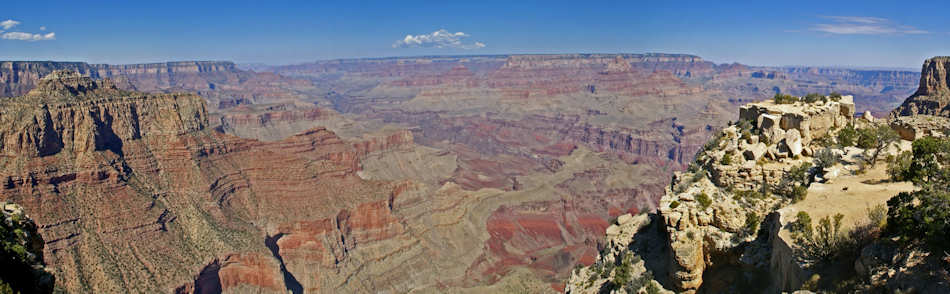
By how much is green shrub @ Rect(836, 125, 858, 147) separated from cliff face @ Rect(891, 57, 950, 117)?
4637cm

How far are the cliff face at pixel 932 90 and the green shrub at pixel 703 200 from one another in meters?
55.1

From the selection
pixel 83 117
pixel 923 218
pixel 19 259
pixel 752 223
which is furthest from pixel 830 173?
pixel 83 117

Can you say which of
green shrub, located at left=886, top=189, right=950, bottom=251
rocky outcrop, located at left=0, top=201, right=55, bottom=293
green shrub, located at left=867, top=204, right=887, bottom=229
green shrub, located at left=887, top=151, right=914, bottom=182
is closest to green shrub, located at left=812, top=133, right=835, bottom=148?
green shrub, located at left=887, top=151, right=914, bottom=182

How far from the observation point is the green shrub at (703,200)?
17688 millimetres

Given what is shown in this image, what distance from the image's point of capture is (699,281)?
54.2ft

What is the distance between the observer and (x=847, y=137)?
21.1 meters

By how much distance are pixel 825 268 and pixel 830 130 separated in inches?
542

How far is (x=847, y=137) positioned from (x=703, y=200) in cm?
890

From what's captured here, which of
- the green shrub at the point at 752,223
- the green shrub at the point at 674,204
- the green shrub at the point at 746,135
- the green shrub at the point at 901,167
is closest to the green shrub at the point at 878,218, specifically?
the green shrub at the point at 752,223

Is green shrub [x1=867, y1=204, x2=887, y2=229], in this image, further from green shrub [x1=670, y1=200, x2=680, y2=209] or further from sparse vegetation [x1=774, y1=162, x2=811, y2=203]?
green shrub [x1=670, y1=200, x2=680, y2=209]

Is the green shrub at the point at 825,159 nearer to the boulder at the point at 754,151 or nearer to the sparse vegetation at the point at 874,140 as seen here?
the sparse vegetation at the point at 874,140

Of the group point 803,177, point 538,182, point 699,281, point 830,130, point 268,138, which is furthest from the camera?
point 268,138

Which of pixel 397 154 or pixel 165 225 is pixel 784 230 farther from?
pixel 397 154

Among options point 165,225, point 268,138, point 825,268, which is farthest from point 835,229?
point 268,138
